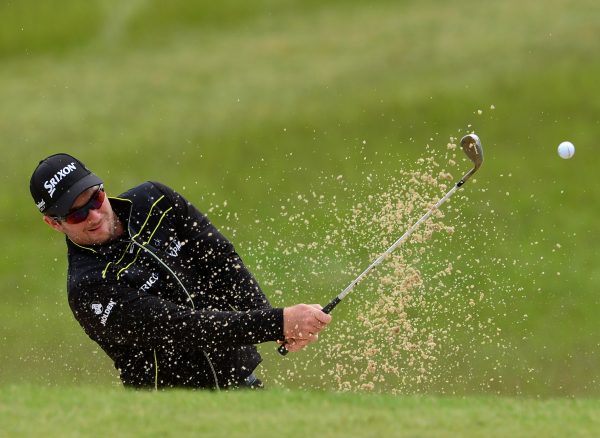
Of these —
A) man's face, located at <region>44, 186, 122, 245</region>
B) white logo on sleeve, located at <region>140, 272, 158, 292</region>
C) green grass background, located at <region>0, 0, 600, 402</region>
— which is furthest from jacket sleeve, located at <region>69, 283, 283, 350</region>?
green grass background, located at <region>0, 0, 600, 402</region>

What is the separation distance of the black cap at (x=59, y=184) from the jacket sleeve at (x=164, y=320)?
47 cm

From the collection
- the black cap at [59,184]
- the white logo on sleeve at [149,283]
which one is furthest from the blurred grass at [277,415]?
the black cap at [59,184]

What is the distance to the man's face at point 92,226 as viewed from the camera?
5.86 meters

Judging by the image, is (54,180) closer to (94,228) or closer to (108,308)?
(94,228)

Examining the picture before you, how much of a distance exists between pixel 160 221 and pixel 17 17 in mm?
13898

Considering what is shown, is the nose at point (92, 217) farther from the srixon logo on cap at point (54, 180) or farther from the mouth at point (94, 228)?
the srixon logo on cap at point (54, 180)

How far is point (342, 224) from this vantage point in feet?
40.6

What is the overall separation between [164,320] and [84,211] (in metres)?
0.73

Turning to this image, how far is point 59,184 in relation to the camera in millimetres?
5902

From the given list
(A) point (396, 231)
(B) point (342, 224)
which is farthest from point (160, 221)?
(B) point (342, 224)

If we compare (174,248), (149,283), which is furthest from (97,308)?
(174,248)

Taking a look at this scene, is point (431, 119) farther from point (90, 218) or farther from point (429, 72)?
point (90, 218)

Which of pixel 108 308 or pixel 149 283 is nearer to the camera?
pixel 108 308

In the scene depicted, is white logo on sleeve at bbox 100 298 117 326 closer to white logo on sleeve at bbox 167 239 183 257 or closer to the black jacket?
the black jacket
